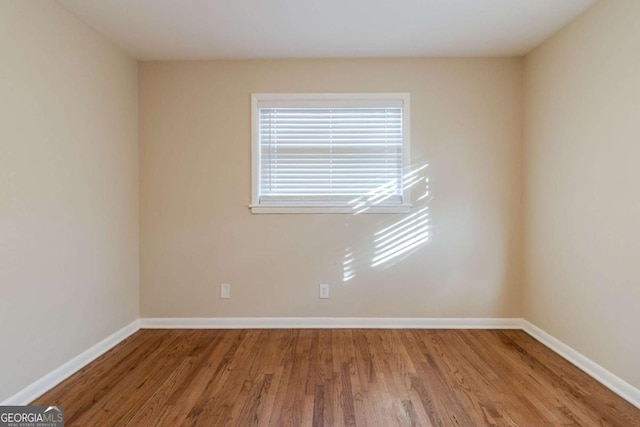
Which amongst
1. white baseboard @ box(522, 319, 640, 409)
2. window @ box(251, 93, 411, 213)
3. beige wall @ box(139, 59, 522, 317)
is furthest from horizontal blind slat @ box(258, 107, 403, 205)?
white baseboard @ box(522, 319, 640, 409)

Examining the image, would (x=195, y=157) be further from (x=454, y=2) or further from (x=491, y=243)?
(x=491, y=243)

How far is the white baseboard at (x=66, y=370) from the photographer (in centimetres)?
212

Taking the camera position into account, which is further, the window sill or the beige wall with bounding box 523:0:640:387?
the window sill

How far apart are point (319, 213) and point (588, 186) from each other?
211cm

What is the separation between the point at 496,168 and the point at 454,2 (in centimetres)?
156

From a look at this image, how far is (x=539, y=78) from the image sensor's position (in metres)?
3.11

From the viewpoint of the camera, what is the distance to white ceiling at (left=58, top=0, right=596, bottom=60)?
2465 mm

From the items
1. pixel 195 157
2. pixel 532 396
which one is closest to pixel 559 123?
pixel 532 396

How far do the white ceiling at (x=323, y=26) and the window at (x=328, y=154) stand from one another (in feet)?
1.60

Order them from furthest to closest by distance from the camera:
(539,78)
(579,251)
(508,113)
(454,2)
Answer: (508,113)
(539,78)
(579,251)
(454,2)

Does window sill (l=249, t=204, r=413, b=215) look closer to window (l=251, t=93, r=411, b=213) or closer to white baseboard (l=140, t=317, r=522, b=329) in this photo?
window (l=251, t=93, r=411, b=213)

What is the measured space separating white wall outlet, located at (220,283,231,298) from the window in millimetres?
759

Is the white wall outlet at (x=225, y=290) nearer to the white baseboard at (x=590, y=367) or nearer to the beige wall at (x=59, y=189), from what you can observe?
the beige wall at (x=59, y=189)

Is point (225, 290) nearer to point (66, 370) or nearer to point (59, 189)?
point (66, 370)
